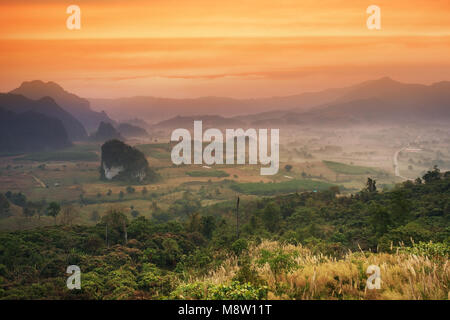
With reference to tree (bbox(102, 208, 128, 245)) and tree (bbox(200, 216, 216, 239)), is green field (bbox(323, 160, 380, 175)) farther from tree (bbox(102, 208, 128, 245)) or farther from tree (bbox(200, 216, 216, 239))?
tree (bbox(102, 208, 128, 245))

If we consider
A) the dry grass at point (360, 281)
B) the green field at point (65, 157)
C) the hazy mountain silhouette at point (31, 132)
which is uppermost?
the hazy mountain silhouette at point (31, 132)

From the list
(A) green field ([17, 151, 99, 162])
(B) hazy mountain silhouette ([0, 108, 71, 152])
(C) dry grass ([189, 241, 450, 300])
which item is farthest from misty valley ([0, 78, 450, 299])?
(B) hazy mountain silhouette ([0, 108, 71, 152])

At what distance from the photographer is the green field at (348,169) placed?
101188mm

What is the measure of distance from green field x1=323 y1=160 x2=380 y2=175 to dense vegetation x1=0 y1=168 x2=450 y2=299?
70.8 metres

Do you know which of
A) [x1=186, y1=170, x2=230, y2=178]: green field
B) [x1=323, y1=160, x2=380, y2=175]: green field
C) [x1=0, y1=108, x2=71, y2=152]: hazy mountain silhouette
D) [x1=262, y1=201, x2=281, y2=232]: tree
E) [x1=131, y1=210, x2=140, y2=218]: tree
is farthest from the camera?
[x1=0, y1=108, x2=71, y2=152]: hazy mountain silhouette

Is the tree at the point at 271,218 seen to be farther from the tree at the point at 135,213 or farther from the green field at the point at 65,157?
the green field at the point at 65,157

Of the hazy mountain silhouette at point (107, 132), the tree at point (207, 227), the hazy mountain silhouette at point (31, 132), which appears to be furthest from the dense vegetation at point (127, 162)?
the hazy mountain silhouette at point (107, 132)

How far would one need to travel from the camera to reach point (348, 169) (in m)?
105

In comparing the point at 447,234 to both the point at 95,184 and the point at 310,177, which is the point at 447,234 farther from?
the point at 95,184

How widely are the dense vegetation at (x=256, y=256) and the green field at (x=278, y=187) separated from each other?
39982 millimetres

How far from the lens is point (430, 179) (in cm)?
3478

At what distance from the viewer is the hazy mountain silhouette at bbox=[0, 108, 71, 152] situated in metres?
168
